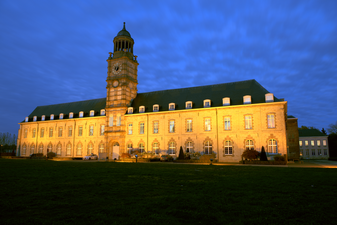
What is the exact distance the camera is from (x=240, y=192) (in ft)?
26.7

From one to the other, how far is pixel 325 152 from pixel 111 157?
7023 cm

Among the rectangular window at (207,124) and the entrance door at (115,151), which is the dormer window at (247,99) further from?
the entrance door at (115,151)

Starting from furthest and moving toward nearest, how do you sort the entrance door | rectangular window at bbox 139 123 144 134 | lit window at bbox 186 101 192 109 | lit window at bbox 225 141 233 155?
the entrance door
rectangular window at bbox 139 123 144 134
lit window at bbox 186 101 192 109
lit window at bbox 225 141 233 155

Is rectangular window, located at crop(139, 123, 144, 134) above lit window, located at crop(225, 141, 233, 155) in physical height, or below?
above

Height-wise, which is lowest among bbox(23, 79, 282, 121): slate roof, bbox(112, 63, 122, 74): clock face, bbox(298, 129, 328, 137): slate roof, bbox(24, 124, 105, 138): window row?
bbox(24, 124, 105, 138): window row

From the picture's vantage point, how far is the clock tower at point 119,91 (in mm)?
43406

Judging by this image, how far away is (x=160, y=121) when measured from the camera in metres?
40.3

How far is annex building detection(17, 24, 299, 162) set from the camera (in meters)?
33.8

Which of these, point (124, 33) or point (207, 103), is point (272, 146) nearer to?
point (207, 103)

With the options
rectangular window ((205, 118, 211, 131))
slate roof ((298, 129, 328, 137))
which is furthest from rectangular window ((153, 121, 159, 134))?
slate roof ((298, 129, 328, 137))

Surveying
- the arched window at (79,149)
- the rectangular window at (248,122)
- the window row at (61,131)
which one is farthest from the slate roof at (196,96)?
the arched window at (79,149)

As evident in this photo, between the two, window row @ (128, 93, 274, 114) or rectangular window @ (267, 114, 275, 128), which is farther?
window row @ (128, 93, 274, 114)

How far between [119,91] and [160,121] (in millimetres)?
10611

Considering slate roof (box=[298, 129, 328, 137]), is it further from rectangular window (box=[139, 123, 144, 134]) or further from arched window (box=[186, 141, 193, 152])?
rectangular window (box=[139, 123, 144, 134])
